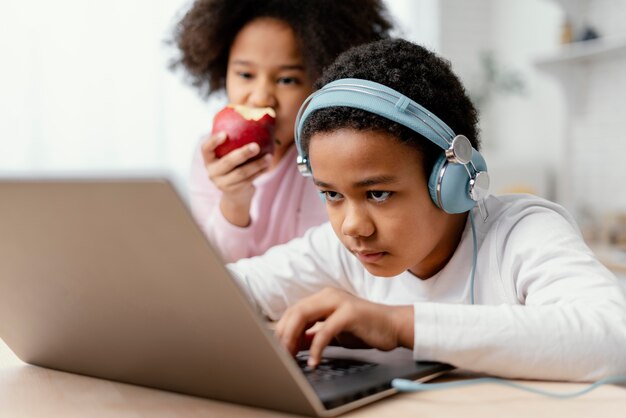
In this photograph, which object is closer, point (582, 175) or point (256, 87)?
point (256, 87)

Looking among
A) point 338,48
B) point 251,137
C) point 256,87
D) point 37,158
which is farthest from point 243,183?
point 37,158

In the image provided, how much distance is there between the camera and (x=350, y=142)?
0.95 meters

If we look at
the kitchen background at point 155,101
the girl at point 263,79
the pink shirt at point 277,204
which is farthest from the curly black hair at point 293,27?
the kitchen background at point 155,101

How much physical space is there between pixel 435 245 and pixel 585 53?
2488 millimetres

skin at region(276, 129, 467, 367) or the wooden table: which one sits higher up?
skin at region(276, 129, 467, 367)

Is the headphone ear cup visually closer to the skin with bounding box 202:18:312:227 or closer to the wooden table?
the wooden table

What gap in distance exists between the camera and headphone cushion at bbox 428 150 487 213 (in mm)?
926

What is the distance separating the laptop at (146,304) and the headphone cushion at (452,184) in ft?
0.81

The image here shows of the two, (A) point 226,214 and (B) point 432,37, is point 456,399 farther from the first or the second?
(B) point 432,37

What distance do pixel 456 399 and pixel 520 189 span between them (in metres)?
2.89

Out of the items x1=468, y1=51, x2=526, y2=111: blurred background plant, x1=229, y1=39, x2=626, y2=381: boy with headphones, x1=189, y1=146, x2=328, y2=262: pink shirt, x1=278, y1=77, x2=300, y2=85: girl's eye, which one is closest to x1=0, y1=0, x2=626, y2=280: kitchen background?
x1=468, y1=51, x2=526, y2=111: blurred background plant

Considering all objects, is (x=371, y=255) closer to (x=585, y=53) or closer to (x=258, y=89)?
(x=258, y=89)

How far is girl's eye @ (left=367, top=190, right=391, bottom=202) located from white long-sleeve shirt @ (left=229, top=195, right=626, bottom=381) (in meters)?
0.14

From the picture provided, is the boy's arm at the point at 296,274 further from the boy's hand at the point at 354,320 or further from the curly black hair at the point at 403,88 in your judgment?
the boy's hand at the point at 354,320
